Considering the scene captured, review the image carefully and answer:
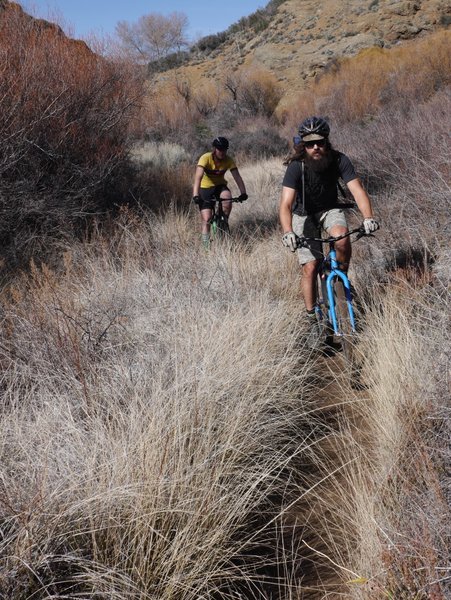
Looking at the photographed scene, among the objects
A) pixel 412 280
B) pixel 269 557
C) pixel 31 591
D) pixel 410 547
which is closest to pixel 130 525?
pixel 31 591

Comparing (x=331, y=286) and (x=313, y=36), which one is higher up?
(x=313, y=36)

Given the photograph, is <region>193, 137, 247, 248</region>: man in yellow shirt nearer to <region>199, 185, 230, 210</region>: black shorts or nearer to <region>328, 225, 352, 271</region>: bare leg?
<region>199, 185, 230, 210</region>: black shorts

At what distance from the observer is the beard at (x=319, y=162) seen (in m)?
4.28

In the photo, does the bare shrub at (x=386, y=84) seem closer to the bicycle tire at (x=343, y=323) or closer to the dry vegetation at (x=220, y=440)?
the dry vegetation at (x=220, y=440)

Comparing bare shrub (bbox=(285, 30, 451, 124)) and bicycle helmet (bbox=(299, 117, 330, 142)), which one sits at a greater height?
bare shrub (bbox=(285, 30, 451, 124))

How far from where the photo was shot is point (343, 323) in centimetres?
399

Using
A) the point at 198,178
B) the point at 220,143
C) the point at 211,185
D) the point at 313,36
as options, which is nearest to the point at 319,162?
the point at 220,143

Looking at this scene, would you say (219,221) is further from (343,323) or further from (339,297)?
(343,323)

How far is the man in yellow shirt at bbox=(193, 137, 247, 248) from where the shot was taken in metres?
7.19

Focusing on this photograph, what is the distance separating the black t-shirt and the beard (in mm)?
31

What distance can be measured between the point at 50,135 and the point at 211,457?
267 inches

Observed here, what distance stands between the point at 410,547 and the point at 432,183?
210 inches

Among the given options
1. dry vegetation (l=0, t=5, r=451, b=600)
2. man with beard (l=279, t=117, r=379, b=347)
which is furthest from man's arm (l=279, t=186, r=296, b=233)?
dry vegetation (l=0, t=5, r=451, b=600)

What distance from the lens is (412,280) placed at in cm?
456
